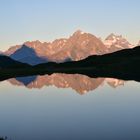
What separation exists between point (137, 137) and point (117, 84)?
84748 mm

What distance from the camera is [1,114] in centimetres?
6225

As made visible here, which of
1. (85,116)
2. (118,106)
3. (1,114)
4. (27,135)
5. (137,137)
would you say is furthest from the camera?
(118,106)

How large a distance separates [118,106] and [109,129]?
2279 centimetres

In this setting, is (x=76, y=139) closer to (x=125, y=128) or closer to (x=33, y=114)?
(x=125, y=128)

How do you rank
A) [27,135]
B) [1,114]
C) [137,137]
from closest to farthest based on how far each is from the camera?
[137,137] → [27,135] → [1,114]

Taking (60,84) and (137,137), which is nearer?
(137,137)

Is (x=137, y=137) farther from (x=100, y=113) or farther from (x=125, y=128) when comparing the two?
(x=100, y=113)

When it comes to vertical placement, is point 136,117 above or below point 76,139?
above

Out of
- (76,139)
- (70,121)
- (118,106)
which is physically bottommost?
(76,139)

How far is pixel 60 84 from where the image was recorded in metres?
143

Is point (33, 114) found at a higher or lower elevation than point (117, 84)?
lower

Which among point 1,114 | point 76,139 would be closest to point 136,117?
point 76,139

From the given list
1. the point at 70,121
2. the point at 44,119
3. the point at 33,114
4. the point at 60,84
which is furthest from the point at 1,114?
the point at 60,84

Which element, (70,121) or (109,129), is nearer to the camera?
(109,129)
